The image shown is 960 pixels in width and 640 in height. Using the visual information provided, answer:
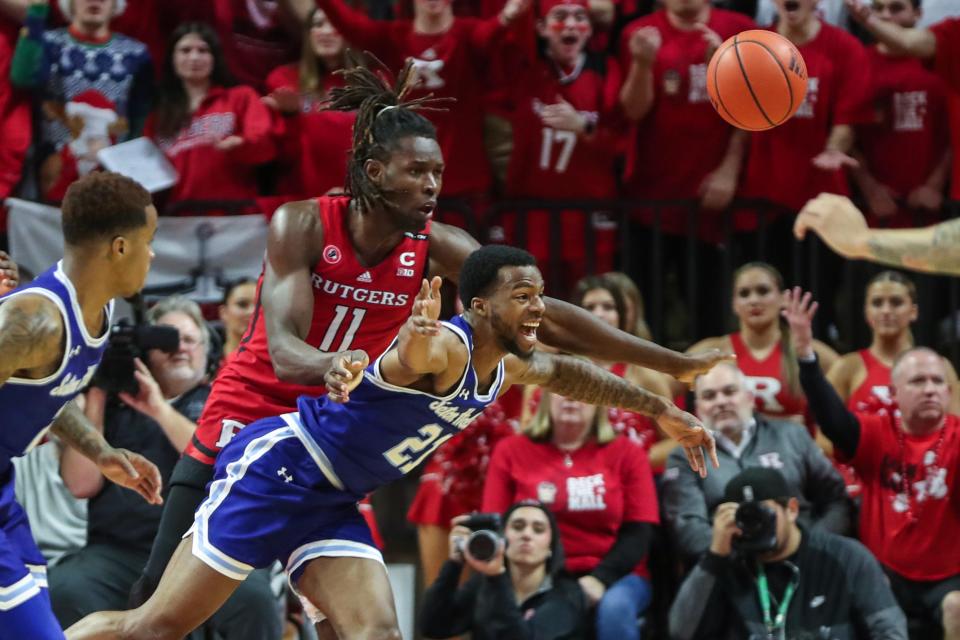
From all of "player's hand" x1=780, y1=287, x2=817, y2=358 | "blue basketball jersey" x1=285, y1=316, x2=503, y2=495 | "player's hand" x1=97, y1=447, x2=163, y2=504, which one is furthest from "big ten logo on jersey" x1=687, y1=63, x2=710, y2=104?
"player's hand" x1=97, y1=447, x2=163, y2=504

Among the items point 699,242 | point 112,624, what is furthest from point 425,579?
point 112,624

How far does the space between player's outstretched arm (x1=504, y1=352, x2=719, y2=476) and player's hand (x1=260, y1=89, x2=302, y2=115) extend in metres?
3.27

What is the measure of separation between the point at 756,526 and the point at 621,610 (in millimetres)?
696

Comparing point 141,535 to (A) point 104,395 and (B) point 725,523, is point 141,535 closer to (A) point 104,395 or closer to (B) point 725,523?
(A) point 104,395

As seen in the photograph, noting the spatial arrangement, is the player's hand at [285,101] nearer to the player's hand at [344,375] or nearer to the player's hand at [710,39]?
the player's hand at [710,39]

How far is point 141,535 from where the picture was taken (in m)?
6.56

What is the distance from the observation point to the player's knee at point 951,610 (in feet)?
21.2

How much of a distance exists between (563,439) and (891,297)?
178cm

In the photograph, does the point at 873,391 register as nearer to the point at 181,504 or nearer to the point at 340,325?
the point at 340,325

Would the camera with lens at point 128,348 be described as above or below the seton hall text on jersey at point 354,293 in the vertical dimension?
below

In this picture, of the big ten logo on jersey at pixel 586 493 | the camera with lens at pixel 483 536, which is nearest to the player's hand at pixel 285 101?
the big ten logo on jersey at pixel 586 493

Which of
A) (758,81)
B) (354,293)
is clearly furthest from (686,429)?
(758,81)

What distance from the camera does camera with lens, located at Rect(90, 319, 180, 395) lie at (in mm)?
6293

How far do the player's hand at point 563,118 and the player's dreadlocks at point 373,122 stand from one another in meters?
2.59
